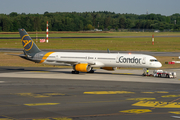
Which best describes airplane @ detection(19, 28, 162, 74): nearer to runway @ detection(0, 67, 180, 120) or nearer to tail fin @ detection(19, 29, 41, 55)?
tail fin @ detection(19, 29, 41, 55)

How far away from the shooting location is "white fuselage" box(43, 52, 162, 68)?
51612 mm

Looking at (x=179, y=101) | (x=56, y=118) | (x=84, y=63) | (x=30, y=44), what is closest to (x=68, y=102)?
(x=56, y=118)

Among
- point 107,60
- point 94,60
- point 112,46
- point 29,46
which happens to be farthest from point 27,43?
point 112,46

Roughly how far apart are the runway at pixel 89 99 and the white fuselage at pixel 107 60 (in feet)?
20.5

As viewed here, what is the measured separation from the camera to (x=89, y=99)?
3155 centimetres

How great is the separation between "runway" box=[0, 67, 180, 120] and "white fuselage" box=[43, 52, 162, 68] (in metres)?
6.24

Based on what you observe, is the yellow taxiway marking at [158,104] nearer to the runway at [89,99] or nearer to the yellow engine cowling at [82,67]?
the runway at [89,99]

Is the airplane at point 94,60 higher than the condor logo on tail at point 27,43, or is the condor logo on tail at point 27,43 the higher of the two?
the condor logo on tail at point 27,43

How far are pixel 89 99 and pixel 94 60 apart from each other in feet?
74.4

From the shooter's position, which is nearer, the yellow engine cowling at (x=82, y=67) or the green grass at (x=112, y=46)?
the yellow engine cowling at (x=82, y=67)

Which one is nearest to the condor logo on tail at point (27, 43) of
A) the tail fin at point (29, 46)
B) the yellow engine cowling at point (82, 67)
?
the tail fin at point (29, 46)

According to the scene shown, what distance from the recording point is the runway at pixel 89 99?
81.4 feet

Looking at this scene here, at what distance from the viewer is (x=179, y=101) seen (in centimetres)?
3062

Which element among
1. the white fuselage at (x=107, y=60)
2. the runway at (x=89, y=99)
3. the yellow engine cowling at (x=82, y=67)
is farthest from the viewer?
the yellow engine cowling at (x=82, y=67)
